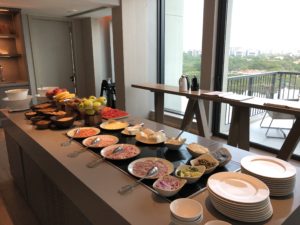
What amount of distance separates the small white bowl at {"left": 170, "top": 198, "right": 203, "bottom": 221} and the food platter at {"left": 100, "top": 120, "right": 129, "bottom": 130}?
99 centimetres

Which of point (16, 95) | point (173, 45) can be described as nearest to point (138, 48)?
point (173, 45)

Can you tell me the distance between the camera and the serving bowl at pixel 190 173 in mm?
1058

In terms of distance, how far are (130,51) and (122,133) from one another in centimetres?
298

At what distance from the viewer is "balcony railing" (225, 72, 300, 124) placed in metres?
3.36

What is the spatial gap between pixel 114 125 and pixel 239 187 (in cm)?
112

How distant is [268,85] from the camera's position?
3719 millimetres

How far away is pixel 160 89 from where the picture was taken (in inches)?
137

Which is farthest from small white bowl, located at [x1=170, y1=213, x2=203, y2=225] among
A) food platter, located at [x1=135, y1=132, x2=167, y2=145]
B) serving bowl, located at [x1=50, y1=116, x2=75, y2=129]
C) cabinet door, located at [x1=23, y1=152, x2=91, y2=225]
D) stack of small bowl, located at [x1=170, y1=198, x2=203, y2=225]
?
serving bowl, located at [x1=50, y1=116, x2=75, y2=129]

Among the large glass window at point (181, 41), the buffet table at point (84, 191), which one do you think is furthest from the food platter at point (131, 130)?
the large glass window at point (181, 41)

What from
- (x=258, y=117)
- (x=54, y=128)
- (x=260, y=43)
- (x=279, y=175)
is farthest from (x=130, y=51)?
(x=279, y=175)

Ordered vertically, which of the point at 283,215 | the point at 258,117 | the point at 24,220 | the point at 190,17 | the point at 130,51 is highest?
the point at 190,17

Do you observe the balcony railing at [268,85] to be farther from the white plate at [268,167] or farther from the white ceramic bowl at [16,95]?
the white ceramic bowl at [16,95]

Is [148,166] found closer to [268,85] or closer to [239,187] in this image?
[239,187]

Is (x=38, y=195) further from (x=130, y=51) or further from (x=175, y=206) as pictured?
(x=130, y=51)
